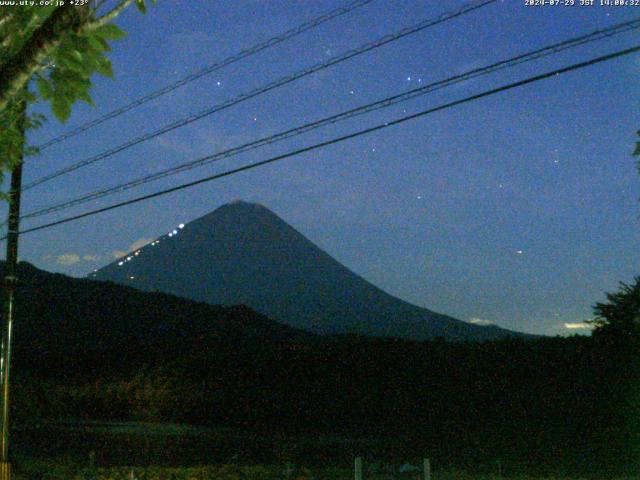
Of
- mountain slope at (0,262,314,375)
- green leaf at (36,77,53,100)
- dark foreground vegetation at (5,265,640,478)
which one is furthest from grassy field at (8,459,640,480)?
mountain slope at (0,262,314,375)

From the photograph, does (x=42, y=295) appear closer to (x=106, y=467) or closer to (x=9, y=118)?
(x=106, y=467)

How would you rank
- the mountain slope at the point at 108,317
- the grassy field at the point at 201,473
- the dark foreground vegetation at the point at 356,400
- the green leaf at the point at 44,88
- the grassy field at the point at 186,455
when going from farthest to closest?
the mountain slope at the point at 108,317
the dark foreground vegetation at the point at 356,400
the grassy field at the point at 186,455
the grassy field at the point at 201,473
the green leaf at the point at 44,88

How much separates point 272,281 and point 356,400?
97127 mm

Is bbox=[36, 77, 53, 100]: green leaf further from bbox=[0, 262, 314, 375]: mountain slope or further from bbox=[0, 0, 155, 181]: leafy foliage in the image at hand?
bbox=[0, 262, 314, 375]: mountain slope

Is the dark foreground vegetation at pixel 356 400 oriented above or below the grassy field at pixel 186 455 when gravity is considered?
above

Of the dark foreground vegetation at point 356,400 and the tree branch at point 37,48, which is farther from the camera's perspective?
the dark foreground vegetation at point 356,400

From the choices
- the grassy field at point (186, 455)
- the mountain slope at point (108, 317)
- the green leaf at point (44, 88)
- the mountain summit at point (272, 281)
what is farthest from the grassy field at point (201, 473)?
the mountain summit at point (272, 281)

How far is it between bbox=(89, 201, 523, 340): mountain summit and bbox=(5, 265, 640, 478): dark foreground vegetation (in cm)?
6211

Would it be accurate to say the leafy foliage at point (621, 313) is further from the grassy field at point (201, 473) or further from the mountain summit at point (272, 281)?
the mountain summit at point (272, 281)

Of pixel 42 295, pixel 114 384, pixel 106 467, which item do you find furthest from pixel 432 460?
→ pixel 42 295

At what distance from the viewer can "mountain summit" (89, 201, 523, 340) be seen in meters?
103

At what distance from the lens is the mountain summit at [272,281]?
10275 centimetres

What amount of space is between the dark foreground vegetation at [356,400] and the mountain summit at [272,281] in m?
62.1

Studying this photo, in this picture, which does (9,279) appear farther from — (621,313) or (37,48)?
(621,313)
